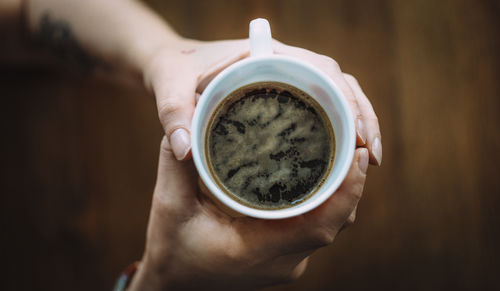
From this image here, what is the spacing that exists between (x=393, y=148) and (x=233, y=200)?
798 mm

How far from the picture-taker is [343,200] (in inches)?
23.0

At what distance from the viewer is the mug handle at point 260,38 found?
1.77ft

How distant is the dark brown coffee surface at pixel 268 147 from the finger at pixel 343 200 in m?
0.04

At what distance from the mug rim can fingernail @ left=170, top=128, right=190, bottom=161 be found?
4cm

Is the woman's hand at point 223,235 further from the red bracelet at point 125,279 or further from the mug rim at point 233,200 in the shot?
the red bracelet at point 125,279

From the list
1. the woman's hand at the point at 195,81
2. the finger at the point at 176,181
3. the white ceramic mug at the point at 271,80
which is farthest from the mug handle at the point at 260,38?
the finger at the point at 176,181

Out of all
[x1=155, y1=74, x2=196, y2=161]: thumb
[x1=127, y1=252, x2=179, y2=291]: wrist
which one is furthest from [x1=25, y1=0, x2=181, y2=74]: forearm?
[x1=127, y1=252, x2=179, y2=291]: wrist

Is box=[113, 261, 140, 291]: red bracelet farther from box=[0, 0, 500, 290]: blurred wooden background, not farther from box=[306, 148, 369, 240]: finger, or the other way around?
box=[306, 148, 369, 240]: finger

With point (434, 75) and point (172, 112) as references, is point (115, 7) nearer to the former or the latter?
point (172, 112)

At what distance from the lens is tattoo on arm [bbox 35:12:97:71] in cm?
93

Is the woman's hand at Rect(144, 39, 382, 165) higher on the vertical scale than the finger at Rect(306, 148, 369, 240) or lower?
higher

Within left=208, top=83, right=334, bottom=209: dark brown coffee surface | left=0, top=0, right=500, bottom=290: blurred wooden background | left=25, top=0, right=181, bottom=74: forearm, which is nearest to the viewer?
left=208, top=83, right=334, bottom=209: dark brown coffee surface

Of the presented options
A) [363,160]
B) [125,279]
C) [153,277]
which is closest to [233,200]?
[363,160]

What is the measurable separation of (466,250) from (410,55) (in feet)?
2.17
